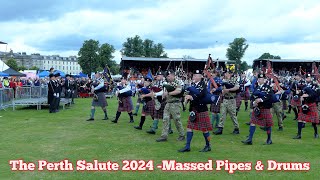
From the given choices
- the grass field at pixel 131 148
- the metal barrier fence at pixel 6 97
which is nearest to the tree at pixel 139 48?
the metal barrier fence at pixel 6 97

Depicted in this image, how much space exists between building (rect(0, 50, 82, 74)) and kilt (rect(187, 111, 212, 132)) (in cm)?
15250

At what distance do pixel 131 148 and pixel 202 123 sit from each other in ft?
6.57

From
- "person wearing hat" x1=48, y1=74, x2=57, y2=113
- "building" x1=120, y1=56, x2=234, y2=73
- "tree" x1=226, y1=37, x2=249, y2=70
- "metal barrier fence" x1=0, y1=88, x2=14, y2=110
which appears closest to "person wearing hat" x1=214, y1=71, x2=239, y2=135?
"person wearing hat" x1=48, y1=74, x2=57, y2=113

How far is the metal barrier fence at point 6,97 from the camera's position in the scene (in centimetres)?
1833

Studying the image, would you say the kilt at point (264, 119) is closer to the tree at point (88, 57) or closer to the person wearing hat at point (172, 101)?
the person wearing hat at point (172, 101)

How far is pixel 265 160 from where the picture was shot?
25.9ft

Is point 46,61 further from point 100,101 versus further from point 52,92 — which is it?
point 100,101

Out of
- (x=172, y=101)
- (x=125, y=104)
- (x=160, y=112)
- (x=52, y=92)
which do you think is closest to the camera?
(x=172, y=101)

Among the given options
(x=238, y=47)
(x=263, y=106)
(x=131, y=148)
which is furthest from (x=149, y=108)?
(x=238, y=47)

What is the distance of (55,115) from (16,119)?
1884 mm

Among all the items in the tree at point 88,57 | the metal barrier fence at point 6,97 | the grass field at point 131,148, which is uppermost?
the tree at point 88,57

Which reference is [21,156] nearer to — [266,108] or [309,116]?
[266,108]

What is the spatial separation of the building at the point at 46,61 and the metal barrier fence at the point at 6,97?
139665mm

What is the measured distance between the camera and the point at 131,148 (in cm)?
910
